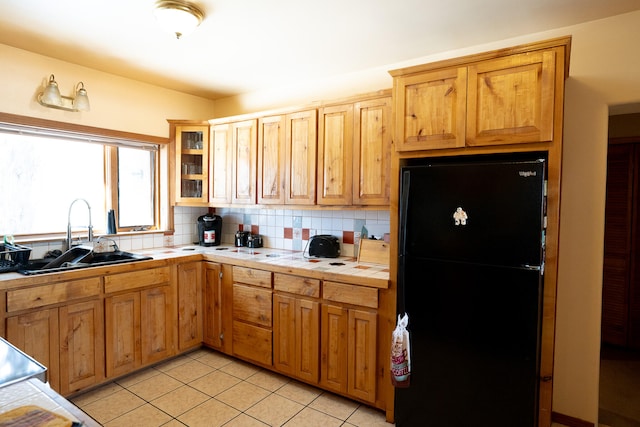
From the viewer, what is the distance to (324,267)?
256 cm

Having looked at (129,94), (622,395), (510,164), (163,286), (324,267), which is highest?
(129,94)

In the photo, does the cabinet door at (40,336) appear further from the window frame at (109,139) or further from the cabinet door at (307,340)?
the cabinet door at (307,340)

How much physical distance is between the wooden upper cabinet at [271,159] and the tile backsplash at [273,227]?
381mm

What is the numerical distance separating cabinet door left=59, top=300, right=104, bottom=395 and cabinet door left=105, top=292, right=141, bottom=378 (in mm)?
51

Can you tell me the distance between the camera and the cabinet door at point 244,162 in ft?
10.3

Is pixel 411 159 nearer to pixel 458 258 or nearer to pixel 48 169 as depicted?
pixel 458 258

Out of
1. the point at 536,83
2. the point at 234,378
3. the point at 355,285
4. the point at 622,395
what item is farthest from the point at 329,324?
the point at 622,395

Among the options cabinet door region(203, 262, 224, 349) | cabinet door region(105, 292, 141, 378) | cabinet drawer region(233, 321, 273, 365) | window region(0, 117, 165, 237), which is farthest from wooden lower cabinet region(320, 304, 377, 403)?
window region(0, 117, 165, 237)

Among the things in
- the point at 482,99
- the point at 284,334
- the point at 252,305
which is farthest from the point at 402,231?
the point at 252,305

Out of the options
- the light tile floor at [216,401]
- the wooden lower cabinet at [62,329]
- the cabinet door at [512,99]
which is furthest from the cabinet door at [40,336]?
the cabinet door at [512,99]

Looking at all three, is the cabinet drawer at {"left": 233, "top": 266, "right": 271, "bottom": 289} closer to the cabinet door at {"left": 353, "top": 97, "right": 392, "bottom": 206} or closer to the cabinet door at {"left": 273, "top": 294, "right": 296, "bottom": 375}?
the cabinet door at {"left": 273, "top": 294, "right": 296, "bottom": 375}

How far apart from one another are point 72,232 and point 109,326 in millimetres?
928

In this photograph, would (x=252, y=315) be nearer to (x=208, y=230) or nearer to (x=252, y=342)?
(x=252, y=342)

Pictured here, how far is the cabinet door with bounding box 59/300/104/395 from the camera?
232 centimetres
